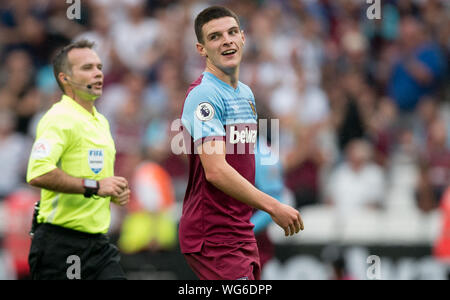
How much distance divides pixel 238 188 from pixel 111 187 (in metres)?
1.20

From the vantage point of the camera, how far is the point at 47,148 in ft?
19.2

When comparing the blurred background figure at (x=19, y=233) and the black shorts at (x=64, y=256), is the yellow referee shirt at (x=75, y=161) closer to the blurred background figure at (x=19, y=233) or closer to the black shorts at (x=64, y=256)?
the black shorts at (x=64, y=256)

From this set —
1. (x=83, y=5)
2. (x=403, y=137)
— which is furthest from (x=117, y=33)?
(x=403, y=137)

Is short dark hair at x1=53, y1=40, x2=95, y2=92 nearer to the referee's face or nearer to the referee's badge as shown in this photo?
the referee's face

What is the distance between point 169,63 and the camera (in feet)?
42.9

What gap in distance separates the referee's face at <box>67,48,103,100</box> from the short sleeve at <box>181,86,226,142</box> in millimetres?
1158

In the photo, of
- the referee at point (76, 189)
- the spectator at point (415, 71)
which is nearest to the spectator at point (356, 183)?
the spectator at point (415, 71)

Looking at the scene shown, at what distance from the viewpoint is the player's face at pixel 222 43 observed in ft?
18.3

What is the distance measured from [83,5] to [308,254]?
6.40 metres
